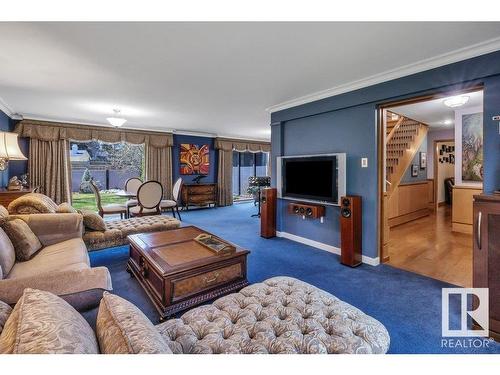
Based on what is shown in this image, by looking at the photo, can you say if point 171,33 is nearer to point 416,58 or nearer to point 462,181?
point 416,58

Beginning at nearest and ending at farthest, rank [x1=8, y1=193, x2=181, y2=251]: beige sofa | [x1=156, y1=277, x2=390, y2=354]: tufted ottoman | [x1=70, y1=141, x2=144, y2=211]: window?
[x1=156, y1=277, x2=390, y2=354]: tufted ottoman
[x1=8, y1=193, x2=181, y2=251]: beige sofa
[x1=70, y1=141, x2=144, y2=211]: window

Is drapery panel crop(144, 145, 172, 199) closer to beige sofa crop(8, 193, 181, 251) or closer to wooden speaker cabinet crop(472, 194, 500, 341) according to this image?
beige sofa crop(8, 193, 181, 251)

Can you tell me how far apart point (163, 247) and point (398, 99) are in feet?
9.86

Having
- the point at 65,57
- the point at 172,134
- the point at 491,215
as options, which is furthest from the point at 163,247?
the point at 172,134

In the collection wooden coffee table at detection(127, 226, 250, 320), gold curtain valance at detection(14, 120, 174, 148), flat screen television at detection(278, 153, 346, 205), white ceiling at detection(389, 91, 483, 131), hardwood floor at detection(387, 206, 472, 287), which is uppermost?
white ceiling at detection(389, 91, 483, 131)

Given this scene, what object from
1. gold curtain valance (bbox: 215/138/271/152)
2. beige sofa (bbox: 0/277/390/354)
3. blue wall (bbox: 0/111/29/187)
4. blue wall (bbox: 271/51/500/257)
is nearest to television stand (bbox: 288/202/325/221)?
blue wall (bbox: 271/51/500/257)

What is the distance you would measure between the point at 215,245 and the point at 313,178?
6.44 feet

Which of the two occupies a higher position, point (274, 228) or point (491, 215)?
point (491, 215)

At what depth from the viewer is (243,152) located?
915cm

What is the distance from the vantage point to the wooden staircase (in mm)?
5098

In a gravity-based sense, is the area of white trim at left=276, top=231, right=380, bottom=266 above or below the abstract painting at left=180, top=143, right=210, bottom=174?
below

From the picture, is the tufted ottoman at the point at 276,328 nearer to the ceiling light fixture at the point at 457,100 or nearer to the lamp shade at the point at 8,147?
the lamp shade at the point at 8,147

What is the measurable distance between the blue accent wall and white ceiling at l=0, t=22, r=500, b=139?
3241mm
